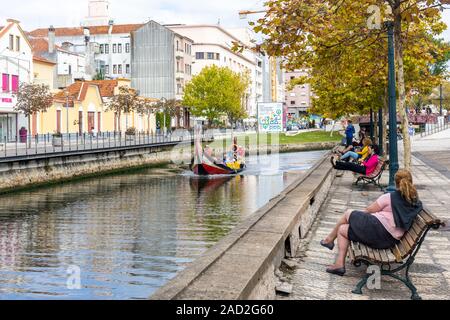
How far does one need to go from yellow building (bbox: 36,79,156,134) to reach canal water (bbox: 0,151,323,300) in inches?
870

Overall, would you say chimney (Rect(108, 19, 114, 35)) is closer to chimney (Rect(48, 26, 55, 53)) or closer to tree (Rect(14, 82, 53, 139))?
chimney (Rect(48, 26, 55, 53))

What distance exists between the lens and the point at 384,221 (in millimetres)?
7285

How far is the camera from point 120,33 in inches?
3588

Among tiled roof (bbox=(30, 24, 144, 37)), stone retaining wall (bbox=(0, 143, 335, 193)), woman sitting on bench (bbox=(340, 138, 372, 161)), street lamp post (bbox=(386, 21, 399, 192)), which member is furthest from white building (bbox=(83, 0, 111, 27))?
street lamp post (bbox=(386, 21, 399, 192))

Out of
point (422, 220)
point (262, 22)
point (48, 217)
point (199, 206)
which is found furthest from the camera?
point (199, 206)

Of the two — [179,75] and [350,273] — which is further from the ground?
[179,75]

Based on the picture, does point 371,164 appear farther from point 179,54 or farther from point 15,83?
point 179,54

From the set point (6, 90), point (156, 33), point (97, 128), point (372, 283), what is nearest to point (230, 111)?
point (156, 33)

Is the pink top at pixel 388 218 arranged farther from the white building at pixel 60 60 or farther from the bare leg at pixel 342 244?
the white building at pixel 60 60

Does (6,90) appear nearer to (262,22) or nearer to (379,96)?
(379,96)

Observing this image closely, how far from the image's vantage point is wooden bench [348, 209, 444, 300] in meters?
6.77

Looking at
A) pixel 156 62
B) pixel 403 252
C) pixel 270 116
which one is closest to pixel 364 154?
pixel 403 252

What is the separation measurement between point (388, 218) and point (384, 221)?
0.06 meters

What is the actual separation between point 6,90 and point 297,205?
45165 millimetres
